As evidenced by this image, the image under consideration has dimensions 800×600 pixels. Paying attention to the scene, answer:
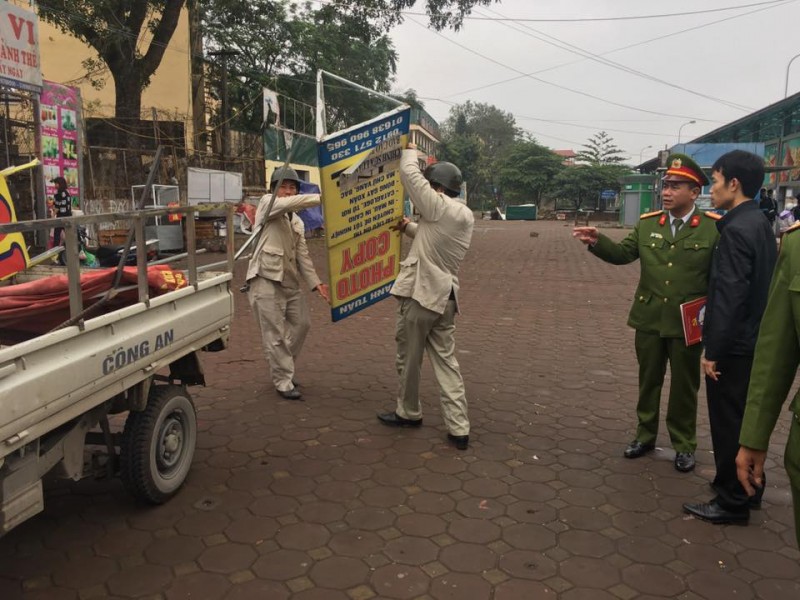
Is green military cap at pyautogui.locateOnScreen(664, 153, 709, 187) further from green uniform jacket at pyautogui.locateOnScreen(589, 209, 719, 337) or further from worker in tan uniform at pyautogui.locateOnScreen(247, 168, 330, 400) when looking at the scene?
worker in tan uniform at pyautogui.locateOnScreen(247, 168, 330, 400)

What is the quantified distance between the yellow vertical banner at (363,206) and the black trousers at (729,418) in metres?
2.22

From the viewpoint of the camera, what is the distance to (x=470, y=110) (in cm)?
8788

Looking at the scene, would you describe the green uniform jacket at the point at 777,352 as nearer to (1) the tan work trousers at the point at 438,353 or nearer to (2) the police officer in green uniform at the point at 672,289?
(2) the police officer in green uniform at the point at 672,289

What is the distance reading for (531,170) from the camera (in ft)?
174

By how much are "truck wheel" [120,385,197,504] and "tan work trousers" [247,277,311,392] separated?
133cm

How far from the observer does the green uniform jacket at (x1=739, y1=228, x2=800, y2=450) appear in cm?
180

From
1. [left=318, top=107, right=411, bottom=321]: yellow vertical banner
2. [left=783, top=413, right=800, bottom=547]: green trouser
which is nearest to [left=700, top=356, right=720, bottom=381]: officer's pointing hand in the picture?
[left=783, top=413, right=800, bottom=547]: green trouser

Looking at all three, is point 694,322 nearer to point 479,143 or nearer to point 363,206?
point 363,206

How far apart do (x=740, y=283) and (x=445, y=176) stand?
1.84 m

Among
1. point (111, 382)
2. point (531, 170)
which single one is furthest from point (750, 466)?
point (531, 170)

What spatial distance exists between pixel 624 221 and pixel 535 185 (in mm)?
18322

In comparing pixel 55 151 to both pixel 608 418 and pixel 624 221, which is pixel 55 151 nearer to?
pixel 608 418

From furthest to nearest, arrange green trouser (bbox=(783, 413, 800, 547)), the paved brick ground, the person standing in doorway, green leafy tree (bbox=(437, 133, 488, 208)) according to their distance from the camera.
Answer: green leafy tree (bbox=(437, 133, 488, 208)) < the person standing in doorway < the paved brick ground < green trouser (bbox=(783, 413, 800, 547))

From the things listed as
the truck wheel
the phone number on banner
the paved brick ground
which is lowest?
the paved brick ground
